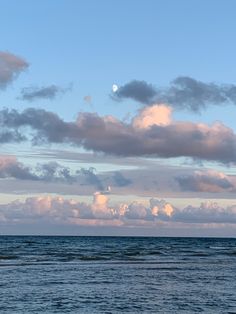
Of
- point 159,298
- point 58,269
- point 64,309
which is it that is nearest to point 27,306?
point 64,309

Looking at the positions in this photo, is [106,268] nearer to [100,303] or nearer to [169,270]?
[169,270]

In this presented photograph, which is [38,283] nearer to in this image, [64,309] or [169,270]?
[64,309]

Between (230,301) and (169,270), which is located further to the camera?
(169,270)

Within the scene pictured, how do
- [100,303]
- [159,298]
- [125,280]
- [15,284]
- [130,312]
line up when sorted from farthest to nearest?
1. [125,280]
2. [15,284]
3. [159,298]
4. [100,303]
5. [130,312]

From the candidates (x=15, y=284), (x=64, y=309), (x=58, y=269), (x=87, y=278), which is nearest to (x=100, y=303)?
(x=64, y=309)

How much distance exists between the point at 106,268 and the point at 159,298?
19949 millimetres

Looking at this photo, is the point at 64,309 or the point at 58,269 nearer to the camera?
the point at 64,309

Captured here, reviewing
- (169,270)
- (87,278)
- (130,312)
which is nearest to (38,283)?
(87,278)

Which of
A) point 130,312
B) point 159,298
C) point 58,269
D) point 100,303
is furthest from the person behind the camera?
point 58,269

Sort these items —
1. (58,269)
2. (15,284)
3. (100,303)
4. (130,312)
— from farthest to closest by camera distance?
(58,269) → (15,284) → (100,303) → (130,312)

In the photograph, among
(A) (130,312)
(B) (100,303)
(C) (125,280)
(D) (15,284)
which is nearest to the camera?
(A) (130,312)

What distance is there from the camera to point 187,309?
85.6 ft

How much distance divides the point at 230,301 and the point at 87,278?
42.8 feet

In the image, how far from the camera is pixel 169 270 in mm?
47156
